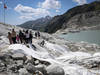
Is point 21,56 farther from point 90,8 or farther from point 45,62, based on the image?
point 90,8

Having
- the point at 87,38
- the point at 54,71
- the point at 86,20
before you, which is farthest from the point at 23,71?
the point at 86,20

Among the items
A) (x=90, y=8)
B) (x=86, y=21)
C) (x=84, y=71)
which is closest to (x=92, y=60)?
(x=84, y=71)

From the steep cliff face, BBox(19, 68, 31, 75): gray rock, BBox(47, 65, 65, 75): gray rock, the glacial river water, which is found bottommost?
the glacial river water

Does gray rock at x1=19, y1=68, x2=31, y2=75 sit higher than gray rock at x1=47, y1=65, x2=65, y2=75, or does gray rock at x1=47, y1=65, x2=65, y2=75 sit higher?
gray rock at x1=19, y1=68, x2=31, y2=75

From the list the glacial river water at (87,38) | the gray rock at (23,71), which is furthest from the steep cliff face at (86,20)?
the gray rock at (23,71)

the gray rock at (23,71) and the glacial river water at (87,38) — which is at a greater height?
the gray rock at (23,71)

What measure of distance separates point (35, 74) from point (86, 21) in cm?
14195

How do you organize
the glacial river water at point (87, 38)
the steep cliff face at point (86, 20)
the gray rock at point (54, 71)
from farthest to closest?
the steep cliff face at point (86, 20)
the glacial river water at point (87, 38)
the gray rock at point (54, 71)

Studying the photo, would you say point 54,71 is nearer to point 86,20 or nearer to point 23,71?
point 23,71

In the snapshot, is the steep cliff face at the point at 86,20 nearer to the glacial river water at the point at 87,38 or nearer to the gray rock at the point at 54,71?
the glacial river water at the point at 87,38

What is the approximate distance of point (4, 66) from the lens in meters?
7.70

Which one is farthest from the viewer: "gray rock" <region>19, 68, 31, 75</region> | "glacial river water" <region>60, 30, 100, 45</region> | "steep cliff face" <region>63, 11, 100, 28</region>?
"steep cliff face" <region>63, 11, 100, 28</region>

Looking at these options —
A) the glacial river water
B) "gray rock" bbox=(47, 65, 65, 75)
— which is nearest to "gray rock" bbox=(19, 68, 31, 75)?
"gray rock" bbox=(47, 65, 65, 75)

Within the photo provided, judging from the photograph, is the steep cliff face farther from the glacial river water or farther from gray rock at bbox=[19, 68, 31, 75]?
gray rock at bbox=[19, 68, 31, 75]
